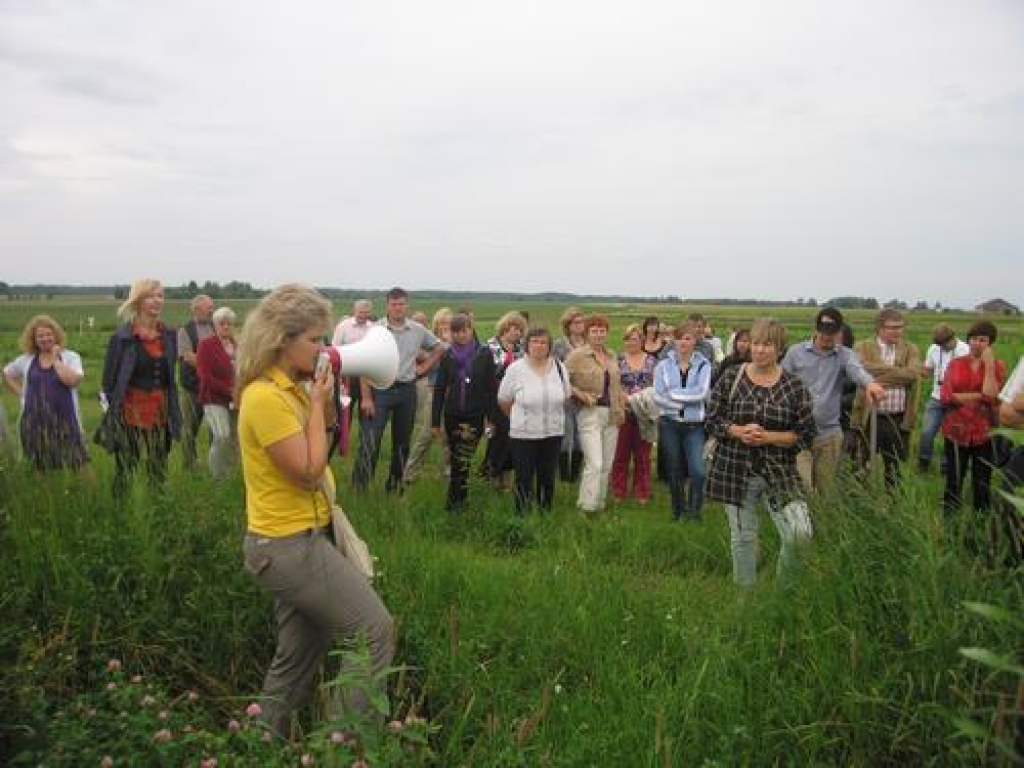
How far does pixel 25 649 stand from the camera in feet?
10.4

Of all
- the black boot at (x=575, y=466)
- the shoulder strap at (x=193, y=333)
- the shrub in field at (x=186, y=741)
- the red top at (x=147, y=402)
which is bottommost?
the black boot at (x=575, y=466)

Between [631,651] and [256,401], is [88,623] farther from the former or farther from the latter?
[631,651]

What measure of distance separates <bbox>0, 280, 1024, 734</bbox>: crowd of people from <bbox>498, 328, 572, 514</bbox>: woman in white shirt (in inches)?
0.7

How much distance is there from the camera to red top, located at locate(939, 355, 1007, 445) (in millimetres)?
6625

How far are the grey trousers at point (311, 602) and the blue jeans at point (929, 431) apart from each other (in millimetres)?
8671

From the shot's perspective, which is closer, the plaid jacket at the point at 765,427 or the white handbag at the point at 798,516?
the white handbag at the point at 798,516

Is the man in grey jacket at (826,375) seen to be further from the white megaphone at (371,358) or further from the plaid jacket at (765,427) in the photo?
the white megaphone at (371,358)

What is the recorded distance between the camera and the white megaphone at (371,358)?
384 cm

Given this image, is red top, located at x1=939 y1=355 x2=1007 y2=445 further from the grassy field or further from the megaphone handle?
the megaphone handle

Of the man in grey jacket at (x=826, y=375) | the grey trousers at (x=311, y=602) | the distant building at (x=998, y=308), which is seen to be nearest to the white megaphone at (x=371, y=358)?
the grey trousers at (x=311, y=602)

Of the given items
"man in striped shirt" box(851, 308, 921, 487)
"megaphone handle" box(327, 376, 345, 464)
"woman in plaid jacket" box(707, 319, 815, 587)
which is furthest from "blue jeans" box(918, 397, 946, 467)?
"megaphone handle" box(327, 376, 345, 464)

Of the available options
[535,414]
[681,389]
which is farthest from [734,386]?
[681,389]

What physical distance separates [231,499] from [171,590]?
953 millimetres

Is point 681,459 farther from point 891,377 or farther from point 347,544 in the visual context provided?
point 347,544
